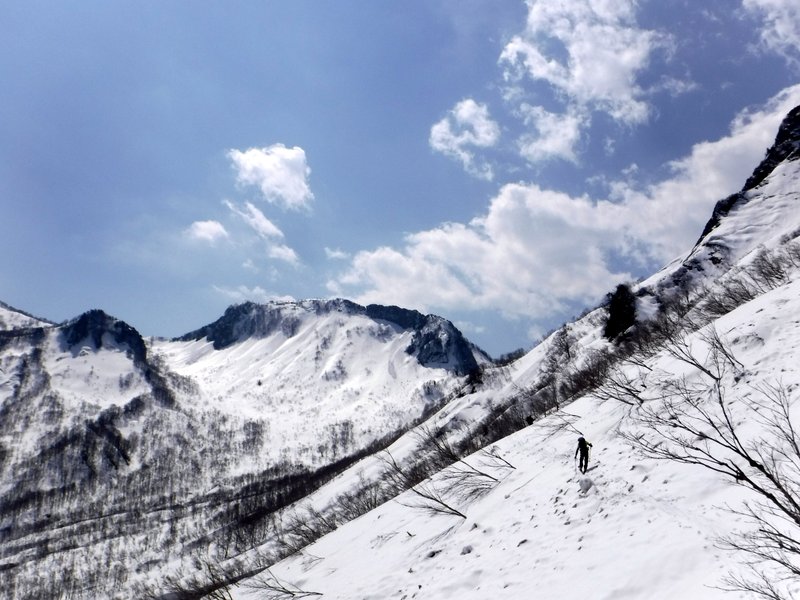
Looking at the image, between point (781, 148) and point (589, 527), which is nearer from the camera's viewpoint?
point (589, 527)

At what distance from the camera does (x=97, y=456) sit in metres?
189

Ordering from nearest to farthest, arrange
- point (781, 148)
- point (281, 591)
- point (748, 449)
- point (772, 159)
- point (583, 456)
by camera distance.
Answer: point (748, 449) → point (583, 456) → point (281, 591) → point (781, 148) → point (772, 159)

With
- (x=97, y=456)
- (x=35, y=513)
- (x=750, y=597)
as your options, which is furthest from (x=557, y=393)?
(x=97, y=456)

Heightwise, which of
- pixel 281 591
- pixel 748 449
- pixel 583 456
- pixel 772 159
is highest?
pixel 772 159

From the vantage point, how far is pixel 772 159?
4173 inches

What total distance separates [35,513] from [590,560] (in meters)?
201

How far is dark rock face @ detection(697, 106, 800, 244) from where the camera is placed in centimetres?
9274

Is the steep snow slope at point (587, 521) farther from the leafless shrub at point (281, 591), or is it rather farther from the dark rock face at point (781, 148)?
the dark rock face at point (781, 148)

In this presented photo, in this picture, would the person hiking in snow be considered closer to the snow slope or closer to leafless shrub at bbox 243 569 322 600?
the snow slope

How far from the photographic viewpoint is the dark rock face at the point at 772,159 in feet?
304

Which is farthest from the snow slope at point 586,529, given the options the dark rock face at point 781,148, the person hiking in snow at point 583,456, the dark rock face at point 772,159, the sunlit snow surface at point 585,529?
the dark rock face at point 781,148

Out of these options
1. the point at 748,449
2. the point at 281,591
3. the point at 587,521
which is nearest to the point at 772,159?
the point at 748,449

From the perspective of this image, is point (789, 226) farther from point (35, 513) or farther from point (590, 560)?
point (35, 513)

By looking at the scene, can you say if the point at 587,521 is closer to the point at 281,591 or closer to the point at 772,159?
the point at 281,591
